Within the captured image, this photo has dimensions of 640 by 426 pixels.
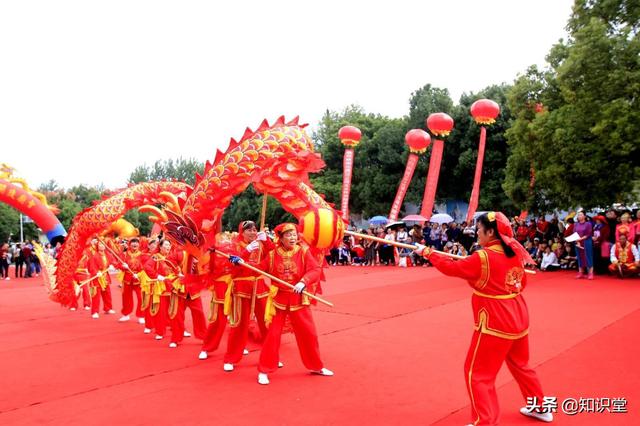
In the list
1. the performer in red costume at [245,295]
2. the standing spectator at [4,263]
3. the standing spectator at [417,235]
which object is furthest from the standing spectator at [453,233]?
the standing spectator at [4,263]

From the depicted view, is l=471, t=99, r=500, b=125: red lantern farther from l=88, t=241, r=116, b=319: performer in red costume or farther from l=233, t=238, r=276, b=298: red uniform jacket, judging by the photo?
l=233, t=238, r=276, b=298: red uniform jacket

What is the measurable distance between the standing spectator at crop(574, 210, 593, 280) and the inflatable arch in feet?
33.0

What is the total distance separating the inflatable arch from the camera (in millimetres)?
10047

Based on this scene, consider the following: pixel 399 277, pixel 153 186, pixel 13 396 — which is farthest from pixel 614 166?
pixel 13 396

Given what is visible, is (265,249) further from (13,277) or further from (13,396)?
(13,277)

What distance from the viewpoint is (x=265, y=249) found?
4.77 meters

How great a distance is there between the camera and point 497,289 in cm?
316

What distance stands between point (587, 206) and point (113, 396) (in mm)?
9388

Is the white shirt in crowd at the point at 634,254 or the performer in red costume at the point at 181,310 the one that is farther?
the white shirt in crowd at the point at 634,254

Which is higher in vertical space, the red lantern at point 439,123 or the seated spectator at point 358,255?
the red lantern at point 439,123

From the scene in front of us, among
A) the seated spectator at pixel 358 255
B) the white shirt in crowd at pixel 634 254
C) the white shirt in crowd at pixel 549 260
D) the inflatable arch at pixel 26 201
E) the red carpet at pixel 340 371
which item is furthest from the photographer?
the seated spectator at pixel 358 255

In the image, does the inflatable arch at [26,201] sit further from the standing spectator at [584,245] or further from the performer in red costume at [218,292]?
the standing spectator at [584,245]

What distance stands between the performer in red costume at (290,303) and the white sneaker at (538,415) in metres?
1.65

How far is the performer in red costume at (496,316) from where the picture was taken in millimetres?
3104
